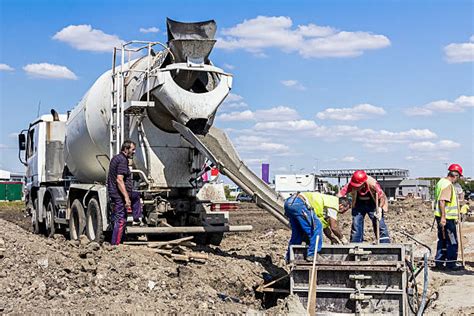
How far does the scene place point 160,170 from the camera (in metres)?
10.7

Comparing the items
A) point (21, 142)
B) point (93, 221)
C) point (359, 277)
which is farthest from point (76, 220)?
point (359, 277)

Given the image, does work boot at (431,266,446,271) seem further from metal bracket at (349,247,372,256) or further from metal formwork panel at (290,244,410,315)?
metal bracket at (349,247,372,256)

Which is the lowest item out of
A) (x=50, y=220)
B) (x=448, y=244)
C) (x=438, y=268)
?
(x=438, y=268)

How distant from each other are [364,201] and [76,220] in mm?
5671

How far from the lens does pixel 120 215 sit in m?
10.1

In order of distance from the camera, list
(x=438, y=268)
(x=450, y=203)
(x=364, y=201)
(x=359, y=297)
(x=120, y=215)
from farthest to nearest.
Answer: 1. (x=438, y=268)
2. (x=450, y=203)
3. (x=120, y=215)
4. (x=364, y=201)
5. (x=359, y=297)

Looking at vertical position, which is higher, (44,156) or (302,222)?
(44,156)

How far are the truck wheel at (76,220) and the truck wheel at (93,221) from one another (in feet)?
1.51

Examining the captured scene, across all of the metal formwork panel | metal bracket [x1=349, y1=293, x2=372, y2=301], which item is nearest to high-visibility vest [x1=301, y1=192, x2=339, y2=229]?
the metal formwork panel

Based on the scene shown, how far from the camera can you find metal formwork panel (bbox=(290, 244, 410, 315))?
7.45 m

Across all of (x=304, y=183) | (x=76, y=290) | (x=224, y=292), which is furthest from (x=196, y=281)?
(x=304, y=183)

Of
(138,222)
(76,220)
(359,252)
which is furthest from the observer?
(76,220)

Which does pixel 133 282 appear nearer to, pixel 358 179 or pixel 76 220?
pixel 358 179

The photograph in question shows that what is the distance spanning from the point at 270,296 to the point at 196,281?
104cm
